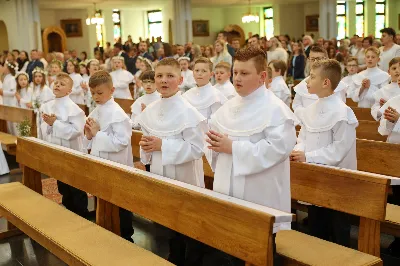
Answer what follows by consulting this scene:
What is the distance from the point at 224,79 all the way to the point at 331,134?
3.99 m

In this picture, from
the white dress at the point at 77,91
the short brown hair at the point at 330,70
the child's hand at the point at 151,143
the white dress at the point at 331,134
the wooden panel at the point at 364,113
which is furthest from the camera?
the white dress at the point at 77,91

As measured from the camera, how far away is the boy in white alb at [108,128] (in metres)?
5.56

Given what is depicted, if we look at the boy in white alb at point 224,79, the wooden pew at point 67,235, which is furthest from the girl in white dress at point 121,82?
the wooden pew at point 67,235

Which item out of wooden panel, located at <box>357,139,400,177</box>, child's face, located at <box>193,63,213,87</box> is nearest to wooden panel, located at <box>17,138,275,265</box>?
wooden panel, located at <box>357,139,400,177</box>

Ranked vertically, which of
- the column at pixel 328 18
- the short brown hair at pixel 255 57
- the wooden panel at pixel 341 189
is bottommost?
the wooden panel at pixel 341 189

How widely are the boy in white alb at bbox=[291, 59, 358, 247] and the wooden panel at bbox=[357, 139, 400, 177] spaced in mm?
568

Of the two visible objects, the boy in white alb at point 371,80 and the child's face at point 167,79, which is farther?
the boy in white alb at point 371,80

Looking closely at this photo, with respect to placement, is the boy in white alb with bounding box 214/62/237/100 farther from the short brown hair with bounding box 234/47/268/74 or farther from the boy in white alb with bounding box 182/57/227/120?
the short brown hair with bounding box 234/47/268/74

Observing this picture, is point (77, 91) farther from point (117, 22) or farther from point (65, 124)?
point (117, 22)

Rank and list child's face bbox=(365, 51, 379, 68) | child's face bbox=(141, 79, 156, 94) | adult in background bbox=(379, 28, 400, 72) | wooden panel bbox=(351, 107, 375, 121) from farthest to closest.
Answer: adult in background bbox=(379, 28, 400, 72) < child's face bbox=(365, 51, 379, 68) < wooden panel bbox=(351, 107, 375, 121) < child's face bbox=(141, 79, 156, 94)

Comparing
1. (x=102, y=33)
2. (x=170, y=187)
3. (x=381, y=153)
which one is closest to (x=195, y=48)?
(x=381, y=153)

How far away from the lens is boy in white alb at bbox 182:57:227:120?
762 cm

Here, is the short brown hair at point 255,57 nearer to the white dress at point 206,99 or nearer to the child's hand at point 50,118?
the child's hand at point 50,118

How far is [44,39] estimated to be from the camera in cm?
2781
